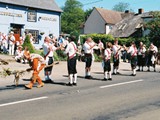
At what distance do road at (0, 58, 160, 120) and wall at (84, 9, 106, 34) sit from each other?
191 feet

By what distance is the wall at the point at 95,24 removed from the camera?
236ft

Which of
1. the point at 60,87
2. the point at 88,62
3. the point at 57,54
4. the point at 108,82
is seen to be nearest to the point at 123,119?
the point at 60,87

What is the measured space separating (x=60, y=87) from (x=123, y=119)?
5468mm

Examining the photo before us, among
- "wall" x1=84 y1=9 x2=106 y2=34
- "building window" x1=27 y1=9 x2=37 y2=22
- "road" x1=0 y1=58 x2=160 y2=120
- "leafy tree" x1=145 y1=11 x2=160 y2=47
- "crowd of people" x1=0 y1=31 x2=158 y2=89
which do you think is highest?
"wall" x1=84 y1=9 x2=106 y2=34

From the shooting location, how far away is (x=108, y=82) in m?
15.0

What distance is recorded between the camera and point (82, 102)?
1011 cm

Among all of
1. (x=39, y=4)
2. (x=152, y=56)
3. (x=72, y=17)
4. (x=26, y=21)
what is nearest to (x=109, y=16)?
(x=39, y=4)

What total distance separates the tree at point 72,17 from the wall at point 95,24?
3768cm

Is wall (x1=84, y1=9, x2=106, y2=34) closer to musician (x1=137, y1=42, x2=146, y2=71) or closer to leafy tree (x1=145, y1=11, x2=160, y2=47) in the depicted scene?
leafy tree (x1=145, y1=11, x2=160, y2=47)

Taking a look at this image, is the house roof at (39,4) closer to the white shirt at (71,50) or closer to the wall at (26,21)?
the wall at (26,21)

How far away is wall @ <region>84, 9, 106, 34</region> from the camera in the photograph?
236 ft

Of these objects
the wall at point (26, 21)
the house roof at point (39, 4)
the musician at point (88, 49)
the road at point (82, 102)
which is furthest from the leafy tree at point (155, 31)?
the road at point (82, 102)

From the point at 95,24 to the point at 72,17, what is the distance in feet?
148

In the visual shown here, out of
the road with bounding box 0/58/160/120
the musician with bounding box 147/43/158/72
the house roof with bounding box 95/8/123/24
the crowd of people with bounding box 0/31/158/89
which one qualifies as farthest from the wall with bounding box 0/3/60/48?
the house roof with bounding box 95/8/123/24
